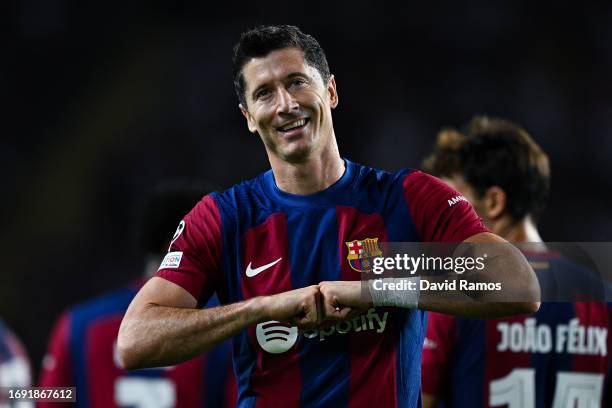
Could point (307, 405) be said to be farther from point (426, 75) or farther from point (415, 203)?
point (426, 75)

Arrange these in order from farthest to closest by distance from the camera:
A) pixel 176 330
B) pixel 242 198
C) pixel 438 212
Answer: pixel 242 198 → pixel 438 212 → pixel 176 330

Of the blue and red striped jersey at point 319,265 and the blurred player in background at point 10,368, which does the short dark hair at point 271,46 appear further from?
the blurred player in background at point 10,368

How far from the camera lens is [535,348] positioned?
376cm

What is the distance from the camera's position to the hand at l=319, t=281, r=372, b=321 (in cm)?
256

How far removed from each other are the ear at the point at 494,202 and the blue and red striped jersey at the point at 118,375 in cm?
135

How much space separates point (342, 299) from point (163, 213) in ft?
7.56

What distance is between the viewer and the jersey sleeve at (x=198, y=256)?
2.87m

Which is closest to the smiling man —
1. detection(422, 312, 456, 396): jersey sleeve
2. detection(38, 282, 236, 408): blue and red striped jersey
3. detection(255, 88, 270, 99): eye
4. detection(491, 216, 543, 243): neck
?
detection(255, 88, 270, 99): eye

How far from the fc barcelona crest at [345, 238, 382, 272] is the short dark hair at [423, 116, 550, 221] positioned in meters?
1.65

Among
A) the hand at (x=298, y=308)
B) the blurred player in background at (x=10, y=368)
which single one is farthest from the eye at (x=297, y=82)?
the blurred player in background at (x=10, y=368)

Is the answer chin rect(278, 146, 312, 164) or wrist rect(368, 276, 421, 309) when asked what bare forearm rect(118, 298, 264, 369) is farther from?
chin rect(278, 146, 312, 164)

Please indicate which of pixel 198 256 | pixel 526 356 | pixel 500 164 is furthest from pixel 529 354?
pixel 198 256

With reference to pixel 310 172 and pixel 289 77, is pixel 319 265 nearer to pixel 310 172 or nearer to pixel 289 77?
pixel 310 172

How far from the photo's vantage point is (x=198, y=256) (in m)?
2.90
